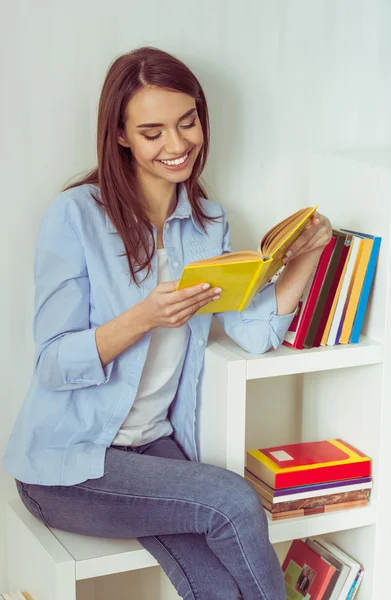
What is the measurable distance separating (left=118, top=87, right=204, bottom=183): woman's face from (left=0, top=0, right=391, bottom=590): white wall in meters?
0.20

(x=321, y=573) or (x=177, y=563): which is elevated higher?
(x=177, y=563)

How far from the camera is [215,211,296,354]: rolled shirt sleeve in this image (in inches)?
71.4

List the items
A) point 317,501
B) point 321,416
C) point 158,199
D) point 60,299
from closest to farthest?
point 60,299 → point 158,199 → point 317,501 → point 321,416

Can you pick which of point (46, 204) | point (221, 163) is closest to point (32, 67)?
point (46, 204)

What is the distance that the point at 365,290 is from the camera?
1.89 metres

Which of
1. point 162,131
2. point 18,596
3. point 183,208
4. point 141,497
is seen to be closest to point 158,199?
point 183,208

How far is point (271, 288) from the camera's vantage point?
1.86m

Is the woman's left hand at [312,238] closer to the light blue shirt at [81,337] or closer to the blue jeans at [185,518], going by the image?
the light blue shirt at [81,337]

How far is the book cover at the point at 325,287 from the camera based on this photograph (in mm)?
1869

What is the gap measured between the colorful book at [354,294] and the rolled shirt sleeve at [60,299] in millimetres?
524

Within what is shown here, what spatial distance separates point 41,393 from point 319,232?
0.62 metres

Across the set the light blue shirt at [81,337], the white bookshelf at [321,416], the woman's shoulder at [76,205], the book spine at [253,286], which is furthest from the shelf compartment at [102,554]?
the woman's shoulder at [76,205]

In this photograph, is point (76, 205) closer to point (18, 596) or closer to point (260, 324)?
point (260, 324)

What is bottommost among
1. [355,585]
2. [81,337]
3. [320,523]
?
[355,585]
